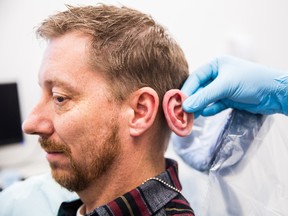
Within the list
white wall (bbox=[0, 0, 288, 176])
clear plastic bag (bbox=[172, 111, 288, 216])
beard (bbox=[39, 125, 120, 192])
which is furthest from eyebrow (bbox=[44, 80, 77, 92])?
white wall (bbox=[0, 0, 288, 176])

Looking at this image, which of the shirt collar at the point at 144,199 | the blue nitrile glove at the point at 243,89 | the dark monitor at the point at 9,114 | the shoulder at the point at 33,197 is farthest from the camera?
the dark monitor at the point at 9,114

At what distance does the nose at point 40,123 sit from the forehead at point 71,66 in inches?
2.8

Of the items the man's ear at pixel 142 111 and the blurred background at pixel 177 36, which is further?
the blurred background at pixel 177 36

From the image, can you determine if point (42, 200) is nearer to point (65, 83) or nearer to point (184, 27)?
point (65, 83)

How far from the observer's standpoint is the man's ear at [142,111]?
79cm

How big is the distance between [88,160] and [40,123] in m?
0.16

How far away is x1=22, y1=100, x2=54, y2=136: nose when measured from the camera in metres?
0.78

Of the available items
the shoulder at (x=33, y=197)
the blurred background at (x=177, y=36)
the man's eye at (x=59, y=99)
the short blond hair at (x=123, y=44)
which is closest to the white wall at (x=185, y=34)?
the blurred background at (x=177, y=36)

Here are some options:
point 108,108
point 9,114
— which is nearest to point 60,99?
point 108,108

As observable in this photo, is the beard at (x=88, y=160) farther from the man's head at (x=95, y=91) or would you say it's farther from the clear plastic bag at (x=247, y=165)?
the clear plastic bag at (x=247, y=165)

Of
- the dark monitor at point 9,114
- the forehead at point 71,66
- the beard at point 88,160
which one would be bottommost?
the dark monitor at point 9,114

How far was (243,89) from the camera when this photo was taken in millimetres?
865

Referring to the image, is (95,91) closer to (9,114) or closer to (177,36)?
(9,114)

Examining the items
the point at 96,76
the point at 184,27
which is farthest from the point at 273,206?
the point at 184,27
